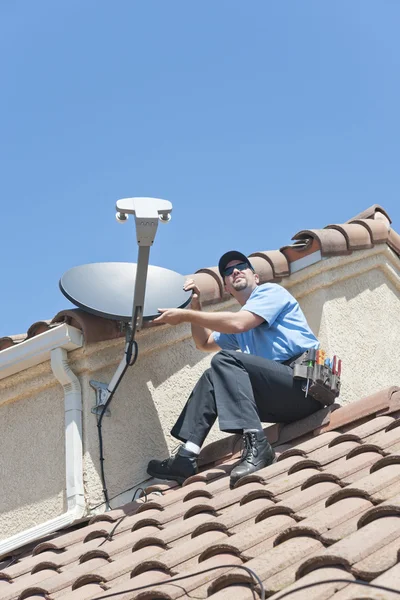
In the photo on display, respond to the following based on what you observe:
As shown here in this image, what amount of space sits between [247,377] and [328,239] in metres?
2.20

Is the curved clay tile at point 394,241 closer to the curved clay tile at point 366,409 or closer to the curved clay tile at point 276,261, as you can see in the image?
the curved clay tile at point 276,261

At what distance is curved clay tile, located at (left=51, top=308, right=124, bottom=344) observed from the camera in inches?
250

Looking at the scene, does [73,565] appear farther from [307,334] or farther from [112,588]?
[307,334]

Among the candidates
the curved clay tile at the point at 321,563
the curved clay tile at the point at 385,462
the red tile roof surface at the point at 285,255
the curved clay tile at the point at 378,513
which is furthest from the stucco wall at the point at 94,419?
the curved clay tile at the point at 321,563

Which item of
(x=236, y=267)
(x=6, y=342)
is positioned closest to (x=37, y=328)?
(x=6, y=342)

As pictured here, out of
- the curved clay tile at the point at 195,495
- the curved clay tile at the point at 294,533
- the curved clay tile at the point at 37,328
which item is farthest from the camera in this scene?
the curved clay tile at the point at 37,328

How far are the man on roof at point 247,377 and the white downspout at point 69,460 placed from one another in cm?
45

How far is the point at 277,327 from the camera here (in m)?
6.16

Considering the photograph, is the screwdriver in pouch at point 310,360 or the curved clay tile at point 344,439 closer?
the curved clay tile at point 344,439

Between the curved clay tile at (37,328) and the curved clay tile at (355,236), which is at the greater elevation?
the curved clay tile at (37,328)

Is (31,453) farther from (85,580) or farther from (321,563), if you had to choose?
(321,563)

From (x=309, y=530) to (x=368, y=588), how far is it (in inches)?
34.4

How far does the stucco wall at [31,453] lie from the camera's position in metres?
6.52

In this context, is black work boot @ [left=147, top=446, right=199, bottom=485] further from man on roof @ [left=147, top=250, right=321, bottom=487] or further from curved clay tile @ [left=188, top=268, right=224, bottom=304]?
curved clay tile @ [left=188, top=268, right=224, bottom=304]
